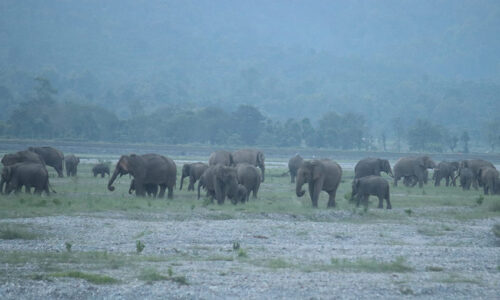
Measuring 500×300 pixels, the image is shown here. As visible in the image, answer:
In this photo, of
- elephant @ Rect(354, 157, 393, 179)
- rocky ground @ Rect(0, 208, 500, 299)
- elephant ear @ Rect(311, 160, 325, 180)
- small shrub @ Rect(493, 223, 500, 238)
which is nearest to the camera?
rocky ground @ Rect(0, 208, 500, 299)

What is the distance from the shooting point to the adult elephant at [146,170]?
86.1ft

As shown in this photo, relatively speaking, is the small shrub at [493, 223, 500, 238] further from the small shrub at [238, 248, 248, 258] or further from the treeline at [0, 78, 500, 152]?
the treeline at [0, 78, 500, 152]

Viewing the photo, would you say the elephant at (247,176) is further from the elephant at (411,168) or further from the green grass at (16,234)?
the elephant at (411,168)

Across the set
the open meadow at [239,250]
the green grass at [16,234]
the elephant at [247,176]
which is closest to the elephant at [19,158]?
the open meadow at [239,250]

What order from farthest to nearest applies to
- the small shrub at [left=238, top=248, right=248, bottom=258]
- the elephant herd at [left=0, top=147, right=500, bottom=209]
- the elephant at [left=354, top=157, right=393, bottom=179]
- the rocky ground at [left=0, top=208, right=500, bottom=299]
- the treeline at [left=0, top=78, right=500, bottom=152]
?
1. the treeline at [left=0, top=78, right=500, bottom=152]
2. the elephant at [left=354, top=157, right=393, bottom=179]
3. the elephant herd at [left=0, top=147, right=500, bottom=209]
4. the small shrub at [left=238, top=248, right=248, bottom=258]
5. the rocky ground at [left=0, top=208, right=500, bottom=299]

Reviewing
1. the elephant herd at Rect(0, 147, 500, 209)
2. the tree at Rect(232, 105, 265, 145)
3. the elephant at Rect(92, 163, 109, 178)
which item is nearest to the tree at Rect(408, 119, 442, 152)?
the tree at Rect(232, 105, 265, 145)

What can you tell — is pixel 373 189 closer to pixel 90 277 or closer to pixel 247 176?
pixel 247 176

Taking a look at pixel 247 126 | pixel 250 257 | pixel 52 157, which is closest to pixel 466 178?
pixel 52 157

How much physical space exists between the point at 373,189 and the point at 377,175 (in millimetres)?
10956

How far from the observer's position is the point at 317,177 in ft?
81.5

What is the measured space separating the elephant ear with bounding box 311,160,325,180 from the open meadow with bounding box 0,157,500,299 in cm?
128

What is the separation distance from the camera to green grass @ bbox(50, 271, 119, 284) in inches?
473

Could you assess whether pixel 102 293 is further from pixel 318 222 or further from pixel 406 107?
pixel 406 107

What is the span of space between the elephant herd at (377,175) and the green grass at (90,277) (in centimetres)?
1239
